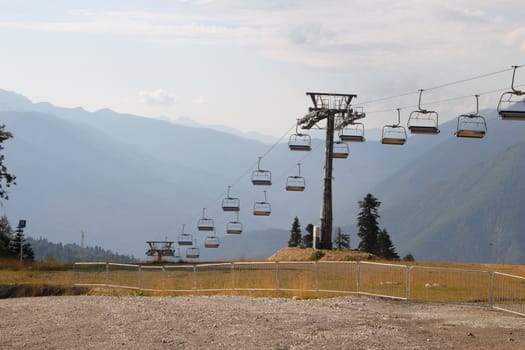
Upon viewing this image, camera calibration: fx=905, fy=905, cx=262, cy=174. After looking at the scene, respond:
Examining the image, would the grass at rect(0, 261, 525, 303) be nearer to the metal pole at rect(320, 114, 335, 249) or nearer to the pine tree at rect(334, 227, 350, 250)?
the metal pole at rect(320, 114, 335, 249)

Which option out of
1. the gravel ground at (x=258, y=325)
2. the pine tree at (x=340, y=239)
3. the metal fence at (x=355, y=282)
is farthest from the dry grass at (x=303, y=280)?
the pine tree at (x=340, y=239)

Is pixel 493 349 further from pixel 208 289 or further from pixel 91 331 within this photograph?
pixel 208 289

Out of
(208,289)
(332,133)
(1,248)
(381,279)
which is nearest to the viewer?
(381,279)

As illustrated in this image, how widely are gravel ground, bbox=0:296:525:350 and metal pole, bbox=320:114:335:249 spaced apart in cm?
2746

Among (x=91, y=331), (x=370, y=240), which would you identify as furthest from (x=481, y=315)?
(x=370, y=240)

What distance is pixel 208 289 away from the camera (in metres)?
33.9

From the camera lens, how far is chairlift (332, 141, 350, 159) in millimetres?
53562

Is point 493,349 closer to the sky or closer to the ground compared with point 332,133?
closer to the ground

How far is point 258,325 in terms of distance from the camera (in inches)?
852

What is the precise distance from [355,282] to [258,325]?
1081 cm

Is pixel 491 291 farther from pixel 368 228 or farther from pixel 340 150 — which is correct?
pixel 368 228

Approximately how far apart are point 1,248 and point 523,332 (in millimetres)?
57590

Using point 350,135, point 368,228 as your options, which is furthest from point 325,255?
point 368,228

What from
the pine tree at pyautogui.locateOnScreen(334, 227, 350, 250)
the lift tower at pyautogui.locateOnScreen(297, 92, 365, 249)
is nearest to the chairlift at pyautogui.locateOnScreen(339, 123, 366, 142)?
the lift tower at pyautogui.locateOnScreen(297, 92, 365, 249)
